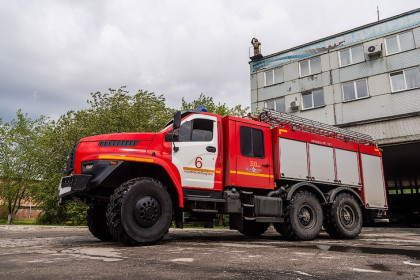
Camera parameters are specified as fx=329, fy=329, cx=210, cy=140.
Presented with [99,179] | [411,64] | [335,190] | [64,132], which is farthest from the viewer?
[64,132]

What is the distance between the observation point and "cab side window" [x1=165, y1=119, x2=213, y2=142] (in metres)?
7.05

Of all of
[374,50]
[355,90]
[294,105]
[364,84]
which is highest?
→ [374,50]

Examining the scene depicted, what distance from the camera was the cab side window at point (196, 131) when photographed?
705 cm

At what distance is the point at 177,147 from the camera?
681 cm

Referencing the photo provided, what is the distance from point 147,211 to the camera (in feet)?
19.7

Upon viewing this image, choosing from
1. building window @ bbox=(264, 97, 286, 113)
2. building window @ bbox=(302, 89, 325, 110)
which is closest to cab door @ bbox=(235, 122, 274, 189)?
building window @ bbox=(302, 89, 325, 110)

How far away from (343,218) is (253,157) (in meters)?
3.39

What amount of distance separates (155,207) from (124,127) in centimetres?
1498

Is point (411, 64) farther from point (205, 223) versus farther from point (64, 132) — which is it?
point (64, 132)

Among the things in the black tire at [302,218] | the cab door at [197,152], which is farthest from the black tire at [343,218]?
the cab door at [197,152]

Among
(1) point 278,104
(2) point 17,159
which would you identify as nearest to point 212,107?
(1) point 278,104

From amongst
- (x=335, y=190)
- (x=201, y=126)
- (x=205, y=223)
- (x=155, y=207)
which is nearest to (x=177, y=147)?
(x=201, y=126)

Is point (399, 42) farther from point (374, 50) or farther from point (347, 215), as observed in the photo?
point (347, 215)

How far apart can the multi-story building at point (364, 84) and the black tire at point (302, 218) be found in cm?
987
